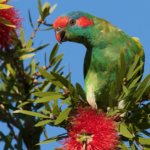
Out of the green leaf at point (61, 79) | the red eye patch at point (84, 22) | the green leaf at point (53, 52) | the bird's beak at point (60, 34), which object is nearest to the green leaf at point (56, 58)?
the green leaf at point (53, 52)

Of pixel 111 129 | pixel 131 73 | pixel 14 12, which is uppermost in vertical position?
pixel 14 12

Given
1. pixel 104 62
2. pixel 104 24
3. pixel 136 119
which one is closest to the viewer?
pixel 136 119

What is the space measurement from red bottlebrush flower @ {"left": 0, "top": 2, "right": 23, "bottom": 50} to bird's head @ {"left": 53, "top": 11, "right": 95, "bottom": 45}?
0.37 meters

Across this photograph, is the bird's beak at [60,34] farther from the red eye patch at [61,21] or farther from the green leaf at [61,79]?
the green leaf at [61,79]

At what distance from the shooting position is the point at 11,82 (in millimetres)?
2039

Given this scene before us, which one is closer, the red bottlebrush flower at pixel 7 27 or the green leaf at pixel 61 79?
the green leaf at pixel 61 79

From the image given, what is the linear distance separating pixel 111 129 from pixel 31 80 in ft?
2.86

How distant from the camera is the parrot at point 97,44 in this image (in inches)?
82.4

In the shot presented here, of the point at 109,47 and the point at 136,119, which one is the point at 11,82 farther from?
the point at 136,119

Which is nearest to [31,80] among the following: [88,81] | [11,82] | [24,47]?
[11,82]

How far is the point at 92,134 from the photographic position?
4.53ft

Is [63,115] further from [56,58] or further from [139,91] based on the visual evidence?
[56,58]

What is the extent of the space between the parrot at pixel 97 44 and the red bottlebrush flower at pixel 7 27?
0.39 meters

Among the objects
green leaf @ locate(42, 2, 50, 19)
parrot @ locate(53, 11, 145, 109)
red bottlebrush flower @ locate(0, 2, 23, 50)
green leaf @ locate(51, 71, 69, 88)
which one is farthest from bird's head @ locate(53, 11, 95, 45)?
green leaf @ locate(51, 71, 69, 88)
